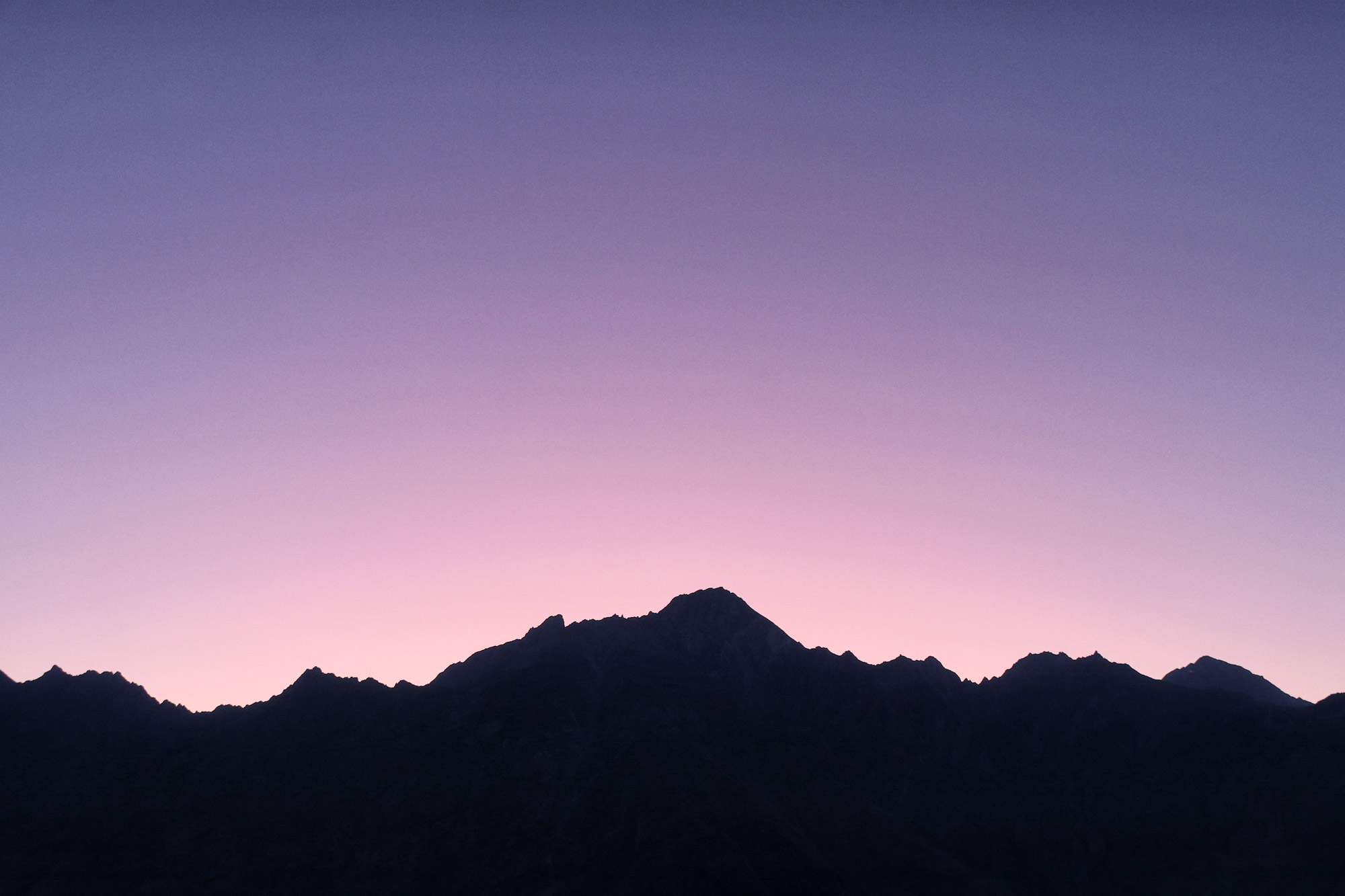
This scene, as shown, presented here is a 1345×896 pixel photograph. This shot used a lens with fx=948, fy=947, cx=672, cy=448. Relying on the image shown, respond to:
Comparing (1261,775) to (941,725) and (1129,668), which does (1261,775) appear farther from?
(941,725)

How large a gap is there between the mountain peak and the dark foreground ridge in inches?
1450

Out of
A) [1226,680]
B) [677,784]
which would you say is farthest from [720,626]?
[1226,680]

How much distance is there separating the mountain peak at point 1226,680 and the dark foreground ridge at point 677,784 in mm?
36834

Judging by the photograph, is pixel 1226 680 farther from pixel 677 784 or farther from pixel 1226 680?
pixel 677 784

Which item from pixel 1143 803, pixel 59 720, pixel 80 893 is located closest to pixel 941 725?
pixel 1143 803

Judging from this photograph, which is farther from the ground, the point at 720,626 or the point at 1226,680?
the point at 720,626

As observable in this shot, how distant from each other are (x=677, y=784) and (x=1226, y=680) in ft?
364

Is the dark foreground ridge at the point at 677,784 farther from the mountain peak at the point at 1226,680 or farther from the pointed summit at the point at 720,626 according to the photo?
the mountain peak at the point at 1226,680

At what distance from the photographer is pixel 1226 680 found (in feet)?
557

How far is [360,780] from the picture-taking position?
4872 inches

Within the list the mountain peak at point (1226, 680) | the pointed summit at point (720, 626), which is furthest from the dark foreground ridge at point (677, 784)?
the mountain peak at point (1226, 680)

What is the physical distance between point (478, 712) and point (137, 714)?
158 feet

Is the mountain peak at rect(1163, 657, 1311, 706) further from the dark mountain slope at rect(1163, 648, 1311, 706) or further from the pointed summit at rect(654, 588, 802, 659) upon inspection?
the pointed summit at rect(654, 588, 802, 659)

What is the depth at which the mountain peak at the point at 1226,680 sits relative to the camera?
166 m
